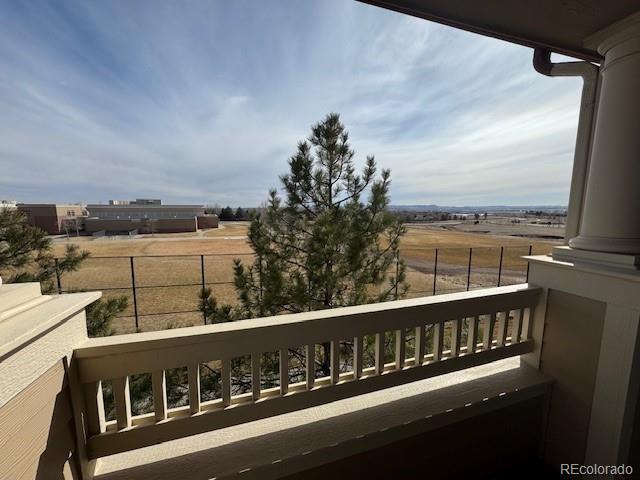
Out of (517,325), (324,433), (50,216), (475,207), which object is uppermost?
(475,207)

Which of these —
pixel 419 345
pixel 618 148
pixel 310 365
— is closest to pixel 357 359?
pixel 310 365

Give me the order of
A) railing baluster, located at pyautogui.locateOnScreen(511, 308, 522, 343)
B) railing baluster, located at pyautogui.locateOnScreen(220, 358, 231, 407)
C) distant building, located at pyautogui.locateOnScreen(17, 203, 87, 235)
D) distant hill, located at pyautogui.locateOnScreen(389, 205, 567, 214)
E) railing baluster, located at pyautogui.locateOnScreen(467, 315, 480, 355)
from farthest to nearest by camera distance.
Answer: distant hill, located at pyautogui.locateOnScreen(389, 205, 567, 214), distant building, located at pyautogui.locateOnScreen(17, 203, 87, 235), railing baluster, located at pyautogui.locateOnScreen(511, 308, 522, 343), railing baluster, located at pyautogui.locateOnScreen(467, 315, 480, 355), railing baluster, located at pyautogui.locateOnScreen(220, 358, 231, 407)

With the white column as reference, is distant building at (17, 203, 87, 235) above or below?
below

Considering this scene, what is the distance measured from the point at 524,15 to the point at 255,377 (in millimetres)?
1946

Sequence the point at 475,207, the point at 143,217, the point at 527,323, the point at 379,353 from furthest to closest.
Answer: the point at 475,207 < the point at 143,217 < the point at 527,323 < the point at 379,353

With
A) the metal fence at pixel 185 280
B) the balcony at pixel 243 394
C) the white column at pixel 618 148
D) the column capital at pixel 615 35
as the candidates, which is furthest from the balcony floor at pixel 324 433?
the metal fence at pixel 185 280

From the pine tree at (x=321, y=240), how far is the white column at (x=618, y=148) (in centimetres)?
250

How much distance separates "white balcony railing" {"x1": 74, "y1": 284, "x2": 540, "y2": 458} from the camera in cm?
81

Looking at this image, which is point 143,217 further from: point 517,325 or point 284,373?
point 517,325

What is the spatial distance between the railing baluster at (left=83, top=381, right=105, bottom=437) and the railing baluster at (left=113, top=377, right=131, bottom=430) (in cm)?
4

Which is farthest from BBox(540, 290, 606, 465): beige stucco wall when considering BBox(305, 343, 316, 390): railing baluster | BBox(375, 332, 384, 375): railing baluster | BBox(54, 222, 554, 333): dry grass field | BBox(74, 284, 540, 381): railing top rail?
BBox(54, 222, 554, 333): dry grass field

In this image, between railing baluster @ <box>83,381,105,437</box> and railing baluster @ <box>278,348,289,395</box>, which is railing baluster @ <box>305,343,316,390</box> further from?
railing baluster @ <box>83,381,105,437</box>

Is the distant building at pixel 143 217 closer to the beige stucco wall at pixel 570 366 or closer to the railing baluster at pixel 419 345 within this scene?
the railing baluster at pixel 419 345

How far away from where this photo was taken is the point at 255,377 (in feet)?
3.12
